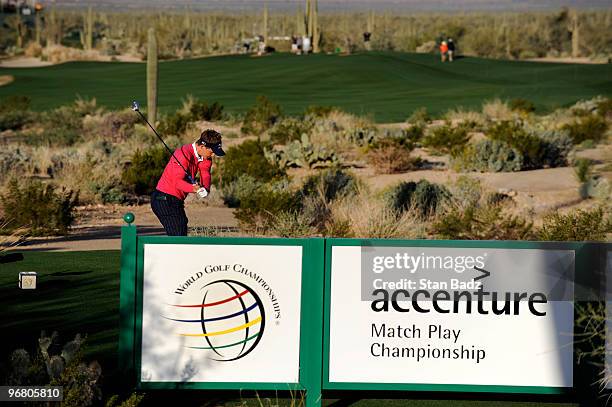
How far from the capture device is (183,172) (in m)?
11.4

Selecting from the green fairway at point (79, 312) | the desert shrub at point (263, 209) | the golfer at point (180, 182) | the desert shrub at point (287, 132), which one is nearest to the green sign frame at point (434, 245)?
the green fairway at point (79, 312)

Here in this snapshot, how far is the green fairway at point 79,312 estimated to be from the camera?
8.84 meters

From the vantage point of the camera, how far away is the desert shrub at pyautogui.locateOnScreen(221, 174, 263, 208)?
2230cm

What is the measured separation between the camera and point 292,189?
73.6 feet

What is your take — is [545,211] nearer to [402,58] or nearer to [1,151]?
[1,151]

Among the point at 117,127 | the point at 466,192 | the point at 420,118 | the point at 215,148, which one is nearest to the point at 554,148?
the point at 466,192

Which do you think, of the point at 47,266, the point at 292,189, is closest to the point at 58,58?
the point at 292,189

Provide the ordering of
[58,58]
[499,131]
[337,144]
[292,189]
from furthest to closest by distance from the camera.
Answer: [58,58], [337,144], [499,131], [292,189]

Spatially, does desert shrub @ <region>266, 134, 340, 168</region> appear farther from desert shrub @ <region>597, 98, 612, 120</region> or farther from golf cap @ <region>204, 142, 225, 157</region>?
golf cap @ <region>204, 142, 225, 157</region>

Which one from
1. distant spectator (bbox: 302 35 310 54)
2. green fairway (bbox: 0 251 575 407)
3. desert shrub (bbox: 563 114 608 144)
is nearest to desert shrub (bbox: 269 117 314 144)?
desert shrub (bbox: 563 114 608 144)

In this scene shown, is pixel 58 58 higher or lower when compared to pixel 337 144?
higher

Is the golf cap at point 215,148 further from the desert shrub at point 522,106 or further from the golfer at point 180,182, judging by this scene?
the desert shrub at point 522,106

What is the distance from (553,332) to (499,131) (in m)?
21.2

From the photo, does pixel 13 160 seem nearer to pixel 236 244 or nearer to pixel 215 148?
pixel 215 148
